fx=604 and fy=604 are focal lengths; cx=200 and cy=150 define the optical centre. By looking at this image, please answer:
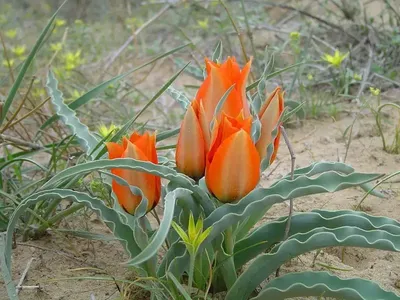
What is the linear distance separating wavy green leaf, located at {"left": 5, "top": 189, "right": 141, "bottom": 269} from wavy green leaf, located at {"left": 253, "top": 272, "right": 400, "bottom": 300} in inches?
10.4

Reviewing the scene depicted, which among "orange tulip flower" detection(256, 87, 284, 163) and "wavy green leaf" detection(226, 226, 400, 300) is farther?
"orange tulip flower" detection(256, 87, 284, 163)

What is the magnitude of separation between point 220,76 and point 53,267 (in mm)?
620

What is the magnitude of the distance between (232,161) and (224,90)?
7.5 inches

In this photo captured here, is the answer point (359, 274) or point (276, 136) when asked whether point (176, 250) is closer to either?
point (276, 136)

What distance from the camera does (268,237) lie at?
1.20 metres

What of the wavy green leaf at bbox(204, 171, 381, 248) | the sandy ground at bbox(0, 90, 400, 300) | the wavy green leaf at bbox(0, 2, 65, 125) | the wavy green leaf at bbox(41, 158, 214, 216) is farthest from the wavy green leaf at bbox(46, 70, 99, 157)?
the wavy green leaf at bbox(204, 171, 381, 248)

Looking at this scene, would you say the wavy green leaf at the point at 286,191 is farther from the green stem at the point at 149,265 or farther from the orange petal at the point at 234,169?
the green stem at the point at 149,265

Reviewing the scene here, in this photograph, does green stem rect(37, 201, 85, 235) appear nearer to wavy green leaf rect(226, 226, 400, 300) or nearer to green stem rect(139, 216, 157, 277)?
green stem rect(139, 216, 157, 277)

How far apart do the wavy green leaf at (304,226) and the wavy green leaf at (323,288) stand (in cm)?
10

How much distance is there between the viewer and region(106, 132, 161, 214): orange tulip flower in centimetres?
109

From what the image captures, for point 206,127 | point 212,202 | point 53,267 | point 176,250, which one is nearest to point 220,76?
point 206,127

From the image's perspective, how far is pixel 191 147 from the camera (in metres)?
1.11

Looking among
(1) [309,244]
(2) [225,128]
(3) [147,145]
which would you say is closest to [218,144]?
(2) [225,128]

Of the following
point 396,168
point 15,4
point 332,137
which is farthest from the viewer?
point 15,4
